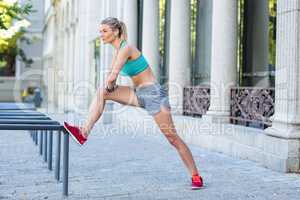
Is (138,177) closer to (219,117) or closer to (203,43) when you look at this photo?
(219,117)

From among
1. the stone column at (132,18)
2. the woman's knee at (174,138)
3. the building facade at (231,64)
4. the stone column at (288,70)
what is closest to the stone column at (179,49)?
the building facade at (231,64)

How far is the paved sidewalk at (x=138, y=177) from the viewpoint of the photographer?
5.99 metres

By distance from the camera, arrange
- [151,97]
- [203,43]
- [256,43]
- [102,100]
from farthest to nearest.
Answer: [203,43]
[256,43]
[151,97]
[102,100]

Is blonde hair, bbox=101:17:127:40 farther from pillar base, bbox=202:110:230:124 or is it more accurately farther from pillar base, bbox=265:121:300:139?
pillar base, bbox=202:110:230:124

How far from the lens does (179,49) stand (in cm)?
1303

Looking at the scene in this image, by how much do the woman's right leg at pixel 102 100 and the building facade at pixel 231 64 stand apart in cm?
256

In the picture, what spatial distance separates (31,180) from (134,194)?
5.27 ft

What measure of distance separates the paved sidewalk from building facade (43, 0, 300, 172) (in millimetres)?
425

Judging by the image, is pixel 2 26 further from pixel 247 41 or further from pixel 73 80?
pixel 73 80

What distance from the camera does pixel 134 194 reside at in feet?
19.6

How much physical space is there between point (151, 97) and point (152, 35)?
29.6 ft

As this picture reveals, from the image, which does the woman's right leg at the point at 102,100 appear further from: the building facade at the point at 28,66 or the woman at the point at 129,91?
the building facade at the point at 28,66

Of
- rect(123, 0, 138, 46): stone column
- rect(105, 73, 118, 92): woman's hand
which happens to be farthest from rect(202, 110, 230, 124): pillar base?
rect(123, 0, 138, 46): stone column

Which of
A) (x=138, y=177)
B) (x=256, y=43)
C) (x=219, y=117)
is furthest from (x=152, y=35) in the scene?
(x=138, y=177)
